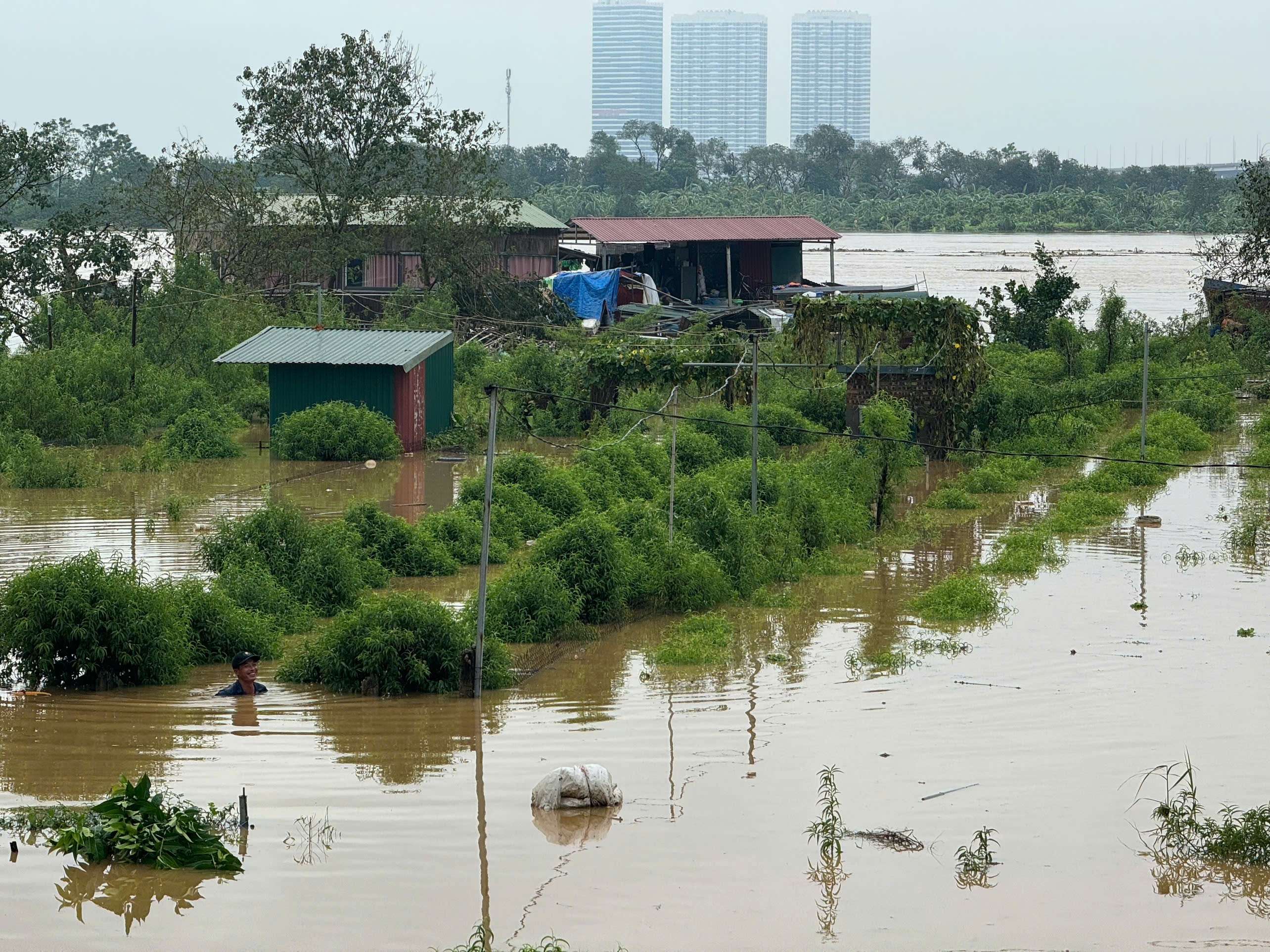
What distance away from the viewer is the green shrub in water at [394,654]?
40.9 ft

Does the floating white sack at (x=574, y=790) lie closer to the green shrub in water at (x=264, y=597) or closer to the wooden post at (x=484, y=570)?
the wooden post at (x=484, y=570)

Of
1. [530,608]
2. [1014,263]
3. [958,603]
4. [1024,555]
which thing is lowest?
[958,603]

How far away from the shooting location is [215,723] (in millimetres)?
11359

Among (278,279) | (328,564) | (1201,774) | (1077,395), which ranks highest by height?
(278,279)

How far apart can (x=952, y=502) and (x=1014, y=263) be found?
60.7m

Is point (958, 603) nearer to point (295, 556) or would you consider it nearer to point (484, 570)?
point (484, 570)

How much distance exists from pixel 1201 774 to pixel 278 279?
33956 millimetres

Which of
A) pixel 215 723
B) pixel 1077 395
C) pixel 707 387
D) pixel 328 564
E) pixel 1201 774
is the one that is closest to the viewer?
pixel 1201 774

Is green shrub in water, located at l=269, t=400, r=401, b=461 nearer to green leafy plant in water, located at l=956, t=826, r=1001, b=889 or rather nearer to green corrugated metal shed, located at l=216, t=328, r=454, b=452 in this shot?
green corrugated metal shed, located at l=216, t=328, r=454, b=452

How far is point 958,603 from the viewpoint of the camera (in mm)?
15789

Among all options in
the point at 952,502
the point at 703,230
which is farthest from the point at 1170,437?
the point at 703,230

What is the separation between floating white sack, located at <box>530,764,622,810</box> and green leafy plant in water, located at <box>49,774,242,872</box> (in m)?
2.00

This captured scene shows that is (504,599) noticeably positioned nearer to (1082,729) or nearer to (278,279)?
(1082,729)

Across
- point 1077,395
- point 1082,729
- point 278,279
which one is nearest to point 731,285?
point 278,279
